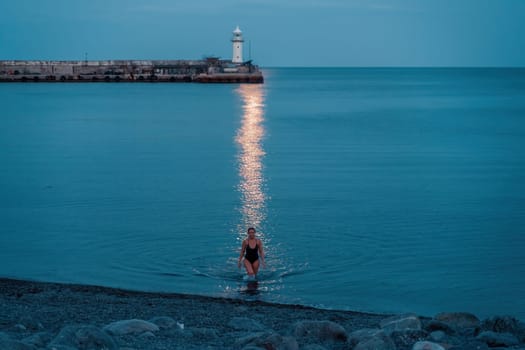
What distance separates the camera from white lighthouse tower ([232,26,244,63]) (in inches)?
3746

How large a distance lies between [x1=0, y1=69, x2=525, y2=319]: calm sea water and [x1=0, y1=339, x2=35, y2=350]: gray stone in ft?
17.0

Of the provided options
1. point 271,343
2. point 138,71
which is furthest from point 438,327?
point 138,71

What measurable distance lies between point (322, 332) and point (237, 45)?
91.5 meters

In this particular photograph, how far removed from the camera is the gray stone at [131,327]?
7484mm

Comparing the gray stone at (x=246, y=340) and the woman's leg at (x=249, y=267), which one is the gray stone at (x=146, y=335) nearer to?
the gray stone at (x=246, y=340)

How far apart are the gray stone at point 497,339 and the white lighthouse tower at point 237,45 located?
291ft

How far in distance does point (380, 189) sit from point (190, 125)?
→ 23.1 meters

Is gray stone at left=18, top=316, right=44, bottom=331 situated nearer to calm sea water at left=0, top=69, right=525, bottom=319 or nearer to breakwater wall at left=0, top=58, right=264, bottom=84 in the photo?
calm sea water at left=0, top=69, right=525, bottom=319

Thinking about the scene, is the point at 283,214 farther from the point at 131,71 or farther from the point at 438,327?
the point at 131,71

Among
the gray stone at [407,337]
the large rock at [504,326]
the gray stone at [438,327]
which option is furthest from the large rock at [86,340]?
the large rock at [504,326]

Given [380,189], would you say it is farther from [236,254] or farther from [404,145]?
[404,145]

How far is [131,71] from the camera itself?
334ft

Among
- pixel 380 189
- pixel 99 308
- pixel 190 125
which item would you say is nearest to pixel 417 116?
pixel 190 125

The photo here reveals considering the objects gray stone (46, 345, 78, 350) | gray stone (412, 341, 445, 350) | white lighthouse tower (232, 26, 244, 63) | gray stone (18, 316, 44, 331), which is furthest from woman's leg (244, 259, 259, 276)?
white lighthouse tower (232, 26, 244, 63)
